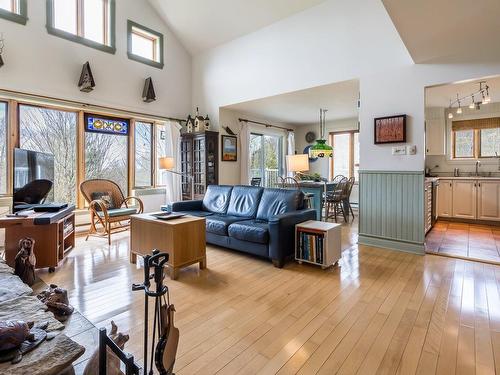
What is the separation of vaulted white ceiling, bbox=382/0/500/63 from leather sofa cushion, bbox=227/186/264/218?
2504 mm

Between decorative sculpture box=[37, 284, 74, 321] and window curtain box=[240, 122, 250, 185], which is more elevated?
window curtain box=[240, 122, 250, 185]

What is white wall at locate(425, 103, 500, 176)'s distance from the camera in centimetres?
557

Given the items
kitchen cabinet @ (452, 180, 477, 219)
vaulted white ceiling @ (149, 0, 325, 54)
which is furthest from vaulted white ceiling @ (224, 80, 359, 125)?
kitchen cabinet @ (452, 180, 477, 219)

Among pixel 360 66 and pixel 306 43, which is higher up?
pixel 306 43

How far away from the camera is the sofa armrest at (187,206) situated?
173 inches

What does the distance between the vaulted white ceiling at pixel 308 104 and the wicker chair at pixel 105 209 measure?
111 inches

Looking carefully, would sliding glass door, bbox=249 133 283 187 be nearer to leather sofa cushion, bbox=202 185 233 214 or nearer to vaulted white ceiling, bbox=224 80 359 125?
vaulted white ceiling, bbox=224 80 359 125

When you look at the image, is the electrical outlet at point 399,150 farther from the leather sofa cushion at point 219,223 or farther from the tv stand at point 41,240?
the tv stand at point 41,240

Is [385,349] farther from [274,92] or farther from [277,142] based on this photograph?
[277,142]

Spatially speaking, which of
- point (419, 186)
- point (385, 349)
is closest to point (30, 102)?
point (385, 349)

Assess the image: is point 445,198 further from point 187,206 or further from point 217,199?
point 187,206

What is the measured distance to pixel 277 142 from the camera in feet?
26.4

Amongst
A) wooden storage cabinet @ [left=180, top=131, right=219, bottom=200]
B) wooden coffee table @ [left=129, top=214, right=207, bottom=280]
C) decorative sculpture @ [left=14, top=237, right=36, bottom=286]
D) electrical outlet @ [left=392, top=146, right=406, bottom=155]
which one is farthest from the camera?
wooden storage cabinet @ [left=180, top=131, right=219, bottom=200]

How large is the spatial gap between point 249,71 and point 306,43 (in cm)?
121
